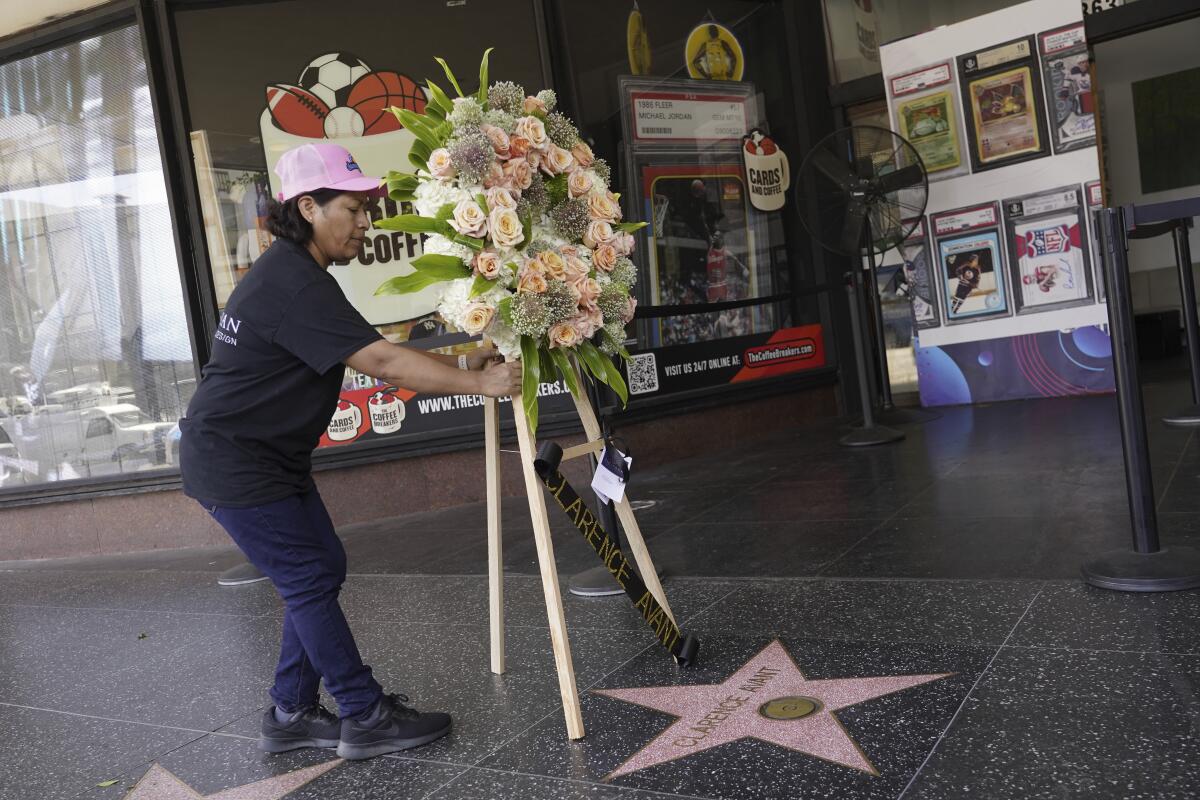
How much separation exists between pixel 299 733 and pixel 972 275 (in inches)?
238

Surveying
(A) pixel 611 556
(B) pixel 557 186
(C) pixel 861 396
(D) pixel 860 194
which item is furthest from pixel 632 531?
(D) pixel 860 194

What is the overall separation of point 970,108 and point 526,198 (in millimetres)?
5551

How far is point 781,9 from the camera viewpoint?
307 inches

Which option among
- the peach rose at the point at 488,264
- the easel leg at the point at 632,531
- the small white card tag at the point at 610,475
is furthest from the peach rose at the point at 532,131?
the small white card tag at the point at 610,475

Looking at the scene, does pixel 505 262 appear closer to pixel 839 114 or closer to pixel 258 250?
pixel 258 250

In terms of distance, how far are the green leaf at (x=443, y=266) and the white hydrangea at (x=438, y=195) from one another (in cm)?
12

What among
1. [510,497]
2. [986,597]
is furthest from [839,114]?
[986,597]

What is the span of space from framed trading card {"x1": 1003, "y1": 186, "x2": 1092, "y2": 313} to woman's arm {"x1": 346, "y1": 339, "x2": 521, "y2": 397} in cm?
556

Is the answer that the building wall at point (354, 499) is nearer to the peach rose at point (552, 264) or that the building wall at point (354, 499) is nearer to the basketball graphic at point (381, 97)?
the basketball graphic at point (381, 97)

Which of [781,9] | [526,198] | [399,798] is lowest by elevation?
[399,798]

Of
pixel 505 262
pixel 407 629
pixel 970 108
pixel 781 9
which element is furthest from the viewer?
pixel 781 9

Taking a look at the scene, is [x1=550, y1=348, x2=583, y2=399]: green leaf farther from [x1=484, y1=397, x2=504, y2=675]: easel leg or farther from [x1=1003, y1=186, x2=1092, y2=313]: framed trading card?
[x1=1003, y1=186, x2=1092, y2=313]: framed trading card

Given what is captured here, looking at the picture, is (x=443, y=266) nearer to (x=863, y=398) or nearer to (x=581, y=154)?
(x=581, y=154)

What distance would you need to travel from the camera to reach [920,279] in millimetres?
7648
